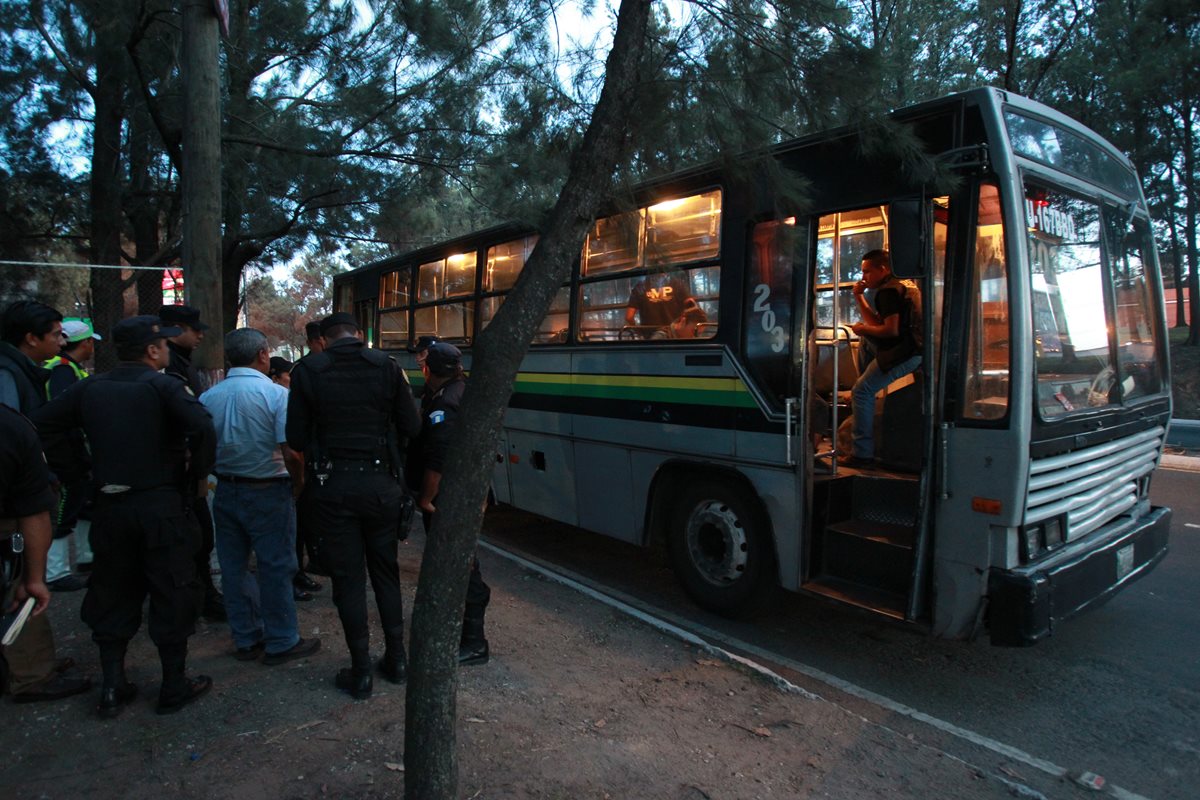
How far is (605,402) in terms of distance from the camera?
19.5 feet

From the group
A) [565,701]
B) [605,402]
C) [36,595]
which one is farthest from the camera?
[605,402]

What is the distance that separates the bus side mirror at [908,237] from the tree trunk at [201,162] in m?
4.36

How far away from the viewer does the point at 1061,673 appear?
4.37 metres

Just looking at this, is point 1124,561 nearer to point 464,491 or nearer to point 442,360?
point 464,491

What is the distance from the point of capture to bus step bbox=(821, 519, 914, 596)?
4273mm

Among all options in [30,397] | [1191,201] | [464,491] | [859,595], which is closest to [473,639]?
[464,491]

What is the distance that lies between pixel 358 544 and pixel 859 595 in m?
2.75

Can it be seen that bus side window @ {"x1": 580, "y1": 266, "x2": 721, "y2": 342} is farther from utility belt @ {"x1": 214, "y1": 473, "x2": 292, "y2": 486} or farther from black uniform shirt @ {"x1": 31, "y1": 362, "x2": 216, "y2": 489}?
black uniform shirt @ {"x1": 31, "y1": 362, "x2": 216, "y2": 489}

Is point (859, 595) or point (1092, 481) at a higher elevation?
point (1092, 481)

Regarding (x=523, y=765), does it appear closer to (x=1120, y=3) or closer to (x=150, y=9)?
(x=150, y=9)

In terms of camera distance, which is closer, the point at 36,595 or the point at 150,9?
the point at 36,595

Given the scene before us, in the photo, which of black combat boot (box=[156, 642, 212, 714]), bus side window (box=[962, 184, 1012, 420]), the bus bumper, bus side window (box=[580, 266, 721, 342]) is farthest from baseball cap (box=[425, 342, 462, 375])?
the bus bumper

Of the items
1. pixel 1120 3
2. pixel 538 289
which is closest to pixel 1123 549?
pixel 538 289

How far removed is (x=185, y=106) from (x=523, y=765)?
4.79 metres
